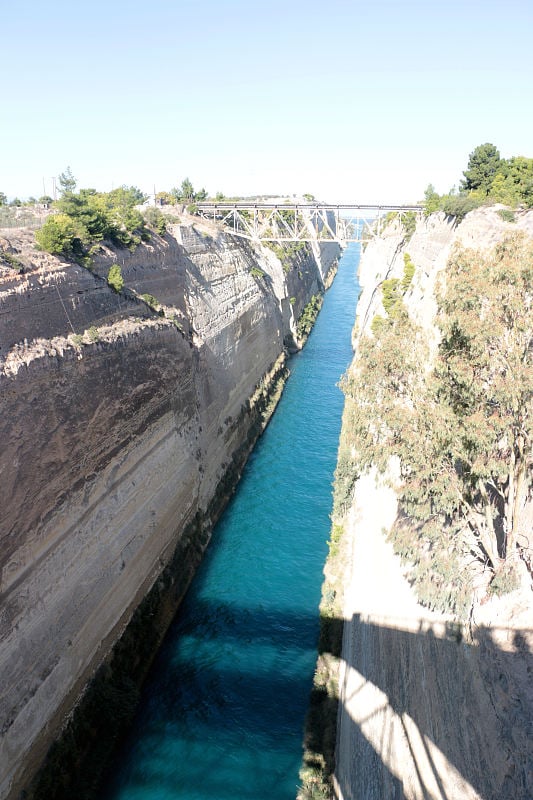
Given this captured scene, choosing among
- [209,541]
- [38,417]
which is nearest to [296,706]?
[209,541]

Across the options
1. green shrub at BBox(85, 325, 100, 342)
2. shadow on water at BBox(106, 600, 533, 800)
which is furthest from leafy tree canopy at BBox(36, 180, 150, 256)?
shadow on water at BBox(106, 600, 533, 800)

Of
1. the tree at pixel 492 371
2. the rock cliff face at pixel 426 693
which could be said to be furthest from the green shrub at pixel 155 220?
the tree at pixel 492 371

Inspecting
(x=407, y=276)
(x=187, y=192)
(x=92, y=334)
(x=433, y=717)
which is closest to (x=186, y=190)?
(x=187, y=192)

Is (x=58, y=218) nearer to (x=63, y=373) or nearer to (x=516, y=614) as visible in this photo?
(x=63, y=373)

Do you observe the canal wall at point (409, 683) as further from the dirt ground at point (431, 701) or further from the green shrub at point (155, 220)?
the green shrub at point (155, 220)

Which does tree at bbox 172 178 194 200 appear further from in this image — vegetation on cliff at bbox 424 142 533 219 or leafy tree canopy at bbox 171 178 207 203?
vegetation on cliff at bbox 424 142 533 219

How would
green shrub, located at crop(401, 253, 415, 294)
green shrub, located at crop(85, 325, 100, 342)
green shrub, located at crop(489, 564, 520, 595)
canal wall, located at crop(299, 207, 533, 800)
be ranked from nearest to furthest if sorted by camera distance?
canal wall, located at crop(299, 207, 533, 800)
green shrub, located at crop(489, 564, 520, 595)
green shrub, located at crop(85, 325, 100, 342)
green shrub, located at crop(401, 253, 415, 294)
